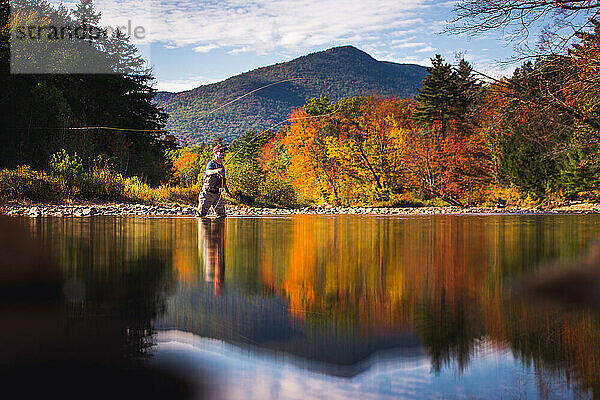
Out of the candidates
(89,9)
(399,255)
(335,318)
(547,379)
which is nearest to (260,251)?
(399,255)

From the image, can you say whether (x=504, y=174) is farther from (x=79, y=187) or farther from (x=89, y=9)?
(x=89, y=9)

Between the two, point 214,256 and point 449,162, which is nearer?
point 214,256

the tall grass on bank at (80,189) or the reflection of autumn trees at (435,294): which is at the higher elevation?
the tall grass on bank at (80,189)

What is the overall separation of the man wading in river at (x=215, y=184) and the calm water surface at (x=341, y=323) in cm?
733

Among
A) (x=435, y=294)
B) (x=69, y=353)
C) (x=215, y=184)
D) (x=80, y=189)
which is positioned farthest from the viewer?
(x=80, y=189)

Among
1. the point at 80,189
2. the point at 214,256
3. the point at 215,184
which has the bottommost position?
the point at 214,256

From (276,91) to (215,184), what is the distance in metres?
50.3

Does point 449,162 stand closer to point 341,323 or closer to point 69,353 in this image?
point 341,323

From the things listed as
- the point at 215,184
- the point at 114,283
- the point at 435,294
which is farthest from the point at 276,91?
the point at 435,294

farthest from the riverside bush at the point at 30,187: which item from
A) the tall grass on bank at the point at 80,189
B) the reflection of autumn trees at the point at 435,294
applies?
the reflection of autumn trees at the point at 435,294

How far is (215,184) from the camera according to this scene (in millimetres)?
13719

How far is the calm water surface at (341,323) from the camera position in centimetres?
200

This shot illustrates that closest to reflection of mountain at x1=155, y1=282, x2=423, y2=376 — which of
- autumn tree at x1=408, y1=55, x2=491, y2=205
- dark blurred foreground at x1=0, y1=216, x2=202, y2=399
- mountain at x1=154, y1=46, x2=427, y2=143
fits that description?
dark blurred foreground at x1=0, y1=216, x2=202, y2=399

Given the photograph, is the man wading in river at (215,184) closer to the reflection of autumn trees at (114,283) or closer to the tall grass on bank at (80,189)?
the tall grass on bank at (80,189)
